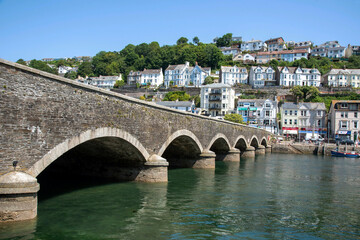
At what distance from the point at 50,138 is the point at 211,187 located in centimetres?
1236

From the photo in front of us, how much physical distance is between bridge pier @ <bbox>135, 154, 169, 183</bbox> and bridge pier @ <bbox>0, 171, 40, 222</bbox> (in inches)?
390

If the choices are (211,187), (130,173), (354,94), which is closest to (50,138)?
(130,173)

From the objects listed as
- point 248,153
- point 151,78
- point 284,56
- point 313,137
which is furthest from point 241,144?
point 284,56

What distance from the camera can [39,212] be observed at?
1338cm

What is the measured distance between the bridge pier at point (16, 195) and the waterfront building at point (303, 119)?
7981 cm

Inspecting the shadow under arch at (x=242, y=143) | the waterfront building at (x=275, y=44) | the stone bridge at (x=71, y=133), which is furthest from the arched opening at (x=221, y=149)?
the waterfront building at (x=275, y=44)

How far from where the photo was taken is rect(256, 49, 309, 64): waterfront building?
142m

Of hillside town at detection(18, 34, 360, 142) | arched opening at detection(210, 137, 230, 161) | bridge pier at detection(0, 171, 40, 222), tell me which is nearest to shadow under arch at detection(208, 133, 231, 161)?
arched opening at detection(210, 137, 230, 161)

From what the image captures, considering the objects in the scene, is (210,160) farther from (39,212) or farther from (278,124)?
(278,124)

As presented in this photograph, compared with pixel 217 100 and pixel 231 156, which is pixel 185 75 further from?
pixel 231 156

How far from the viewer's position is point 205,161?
100 feet

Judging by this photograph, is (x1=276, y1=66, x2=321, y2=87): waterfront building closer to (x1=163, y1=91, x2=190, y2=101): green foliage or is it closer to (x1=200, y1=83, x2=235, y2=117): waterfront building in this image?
(x1=200, y1=83, x2=235, y2=117): waterfront building

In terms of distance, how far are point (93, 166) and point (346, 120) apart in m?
68.8

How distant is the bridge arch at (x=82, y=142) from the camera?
39.3 ft
